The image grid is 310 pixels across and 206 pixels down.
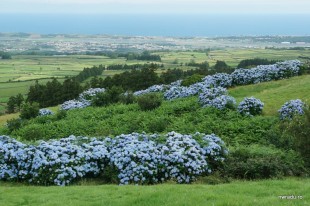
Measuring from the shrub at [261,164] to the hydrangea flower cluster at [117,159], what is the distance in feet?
1.62

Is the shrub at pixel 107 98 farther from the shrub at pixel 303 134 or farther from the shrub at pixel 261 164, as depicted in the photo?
the shrub at pixel 303 134

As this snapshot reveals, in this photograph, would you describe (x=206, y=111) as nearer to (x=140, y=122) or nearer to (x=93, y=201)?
(x=140, y=122)

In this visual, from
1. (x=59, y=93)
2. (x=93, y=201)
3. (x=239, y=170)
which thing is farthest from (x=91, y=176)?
(x=59, y=93)

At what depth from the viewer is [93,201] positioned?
10117mm

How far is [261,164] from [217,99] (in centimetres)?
958

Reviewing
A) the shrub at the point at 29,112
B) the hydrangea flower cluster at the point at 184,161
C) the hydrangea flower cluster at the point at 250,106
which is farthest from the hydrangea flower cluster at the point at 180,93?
the hydrangea flower cluster at the point at 184,161

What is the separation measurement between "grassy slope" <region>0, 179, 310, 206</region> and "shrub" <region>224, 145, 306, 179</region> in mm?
1145

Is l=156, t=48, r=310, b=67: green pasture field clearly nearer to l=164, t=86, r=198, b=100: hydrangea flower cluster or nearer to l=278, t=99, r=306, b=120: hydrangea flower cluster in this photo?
l=164, t=86, r=198, b=100: hydrangea flower cluster

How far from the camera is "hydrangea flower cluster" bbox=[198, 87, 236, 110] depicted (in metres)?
22.0

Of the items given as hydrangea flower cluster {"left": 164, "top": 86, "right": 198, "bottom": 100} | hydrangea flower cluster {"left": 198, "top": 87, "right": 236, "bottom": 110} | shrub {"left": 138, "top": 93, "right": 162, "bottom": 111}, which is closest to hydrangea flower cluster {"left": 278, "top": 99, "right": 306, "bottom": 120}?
hydrangea flower cluster {"left": 198, "top": 87, "right": 236, "bottom": 110}

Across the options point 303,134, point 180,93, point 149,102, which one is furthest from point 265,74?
point 303,134

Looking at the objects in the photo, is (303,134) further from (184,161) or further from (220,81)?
(220,81)

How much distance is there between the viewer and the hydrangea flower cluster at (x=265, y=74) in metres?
30.1

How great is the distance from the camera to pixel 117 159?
1317 centimetres
